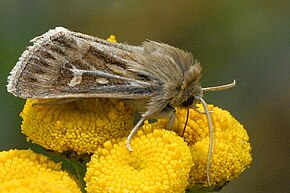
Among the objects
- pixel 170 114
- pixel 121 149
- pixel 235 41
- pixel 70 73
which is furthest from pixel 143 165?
pixel 235 41

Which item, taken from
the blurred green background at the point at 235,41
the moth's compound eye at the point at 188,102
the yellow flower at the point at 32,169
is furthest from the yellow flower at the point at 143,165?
the blurred green background at the point at 235,41

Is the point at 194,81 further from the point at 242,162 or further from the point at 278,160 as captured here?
the point at 278,160

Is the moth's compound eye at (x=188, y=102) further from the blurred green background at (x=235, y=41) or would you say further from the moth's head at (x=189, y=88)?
the blurred green background at (x=235, y=41)

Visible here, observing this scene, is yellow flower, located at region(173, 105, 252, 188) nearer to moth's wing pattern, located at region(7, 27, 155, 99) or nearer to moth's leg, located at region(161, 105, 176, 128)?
moth's leg, located at region(161, 105, 176, 128)

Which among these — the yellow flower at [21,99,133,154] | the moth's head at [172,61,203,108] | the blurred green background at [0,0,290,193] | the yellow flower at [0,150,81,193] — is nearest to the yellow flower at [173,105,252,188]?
the moth's head at [172,61,203,108]

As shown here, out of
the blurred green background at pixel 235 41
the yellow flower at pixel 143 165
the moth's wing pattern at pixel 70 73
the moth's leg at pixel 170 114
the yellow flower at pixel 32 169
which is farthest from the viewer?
the blurred green background at pixel 235 41

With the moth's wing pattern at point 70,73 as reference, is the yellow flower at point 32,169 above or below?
below

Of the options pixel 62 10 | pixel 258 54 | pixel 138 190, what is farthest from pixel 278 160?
pixel 138 190
